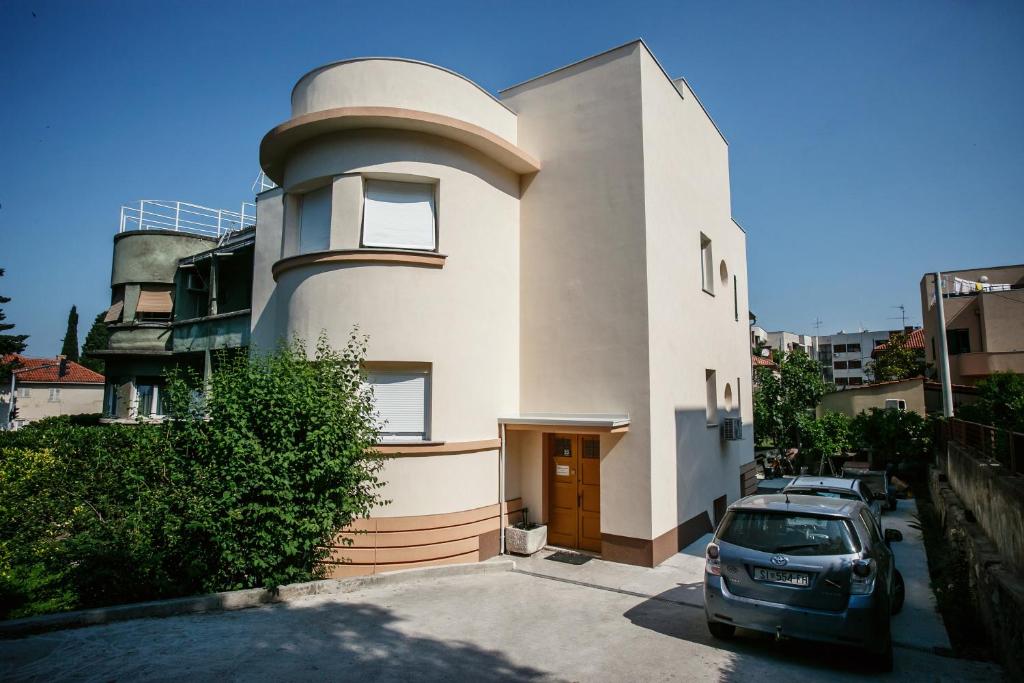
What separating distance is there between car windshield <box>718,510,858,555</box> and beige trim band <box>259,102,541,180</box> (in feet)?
24.5

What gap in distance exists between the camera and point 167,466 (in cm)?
764

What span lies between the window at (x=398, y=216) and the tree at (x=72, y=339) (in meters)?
65.1

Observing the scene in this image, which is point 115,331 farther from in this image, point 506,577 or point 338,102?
point 506,577

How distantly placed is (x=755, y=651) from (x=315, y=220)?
9.27 m

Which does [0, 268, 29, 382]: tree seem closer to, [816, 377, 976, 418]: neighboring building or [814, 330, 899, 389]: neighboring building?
[816, 377, 976, 418]: neighboring building

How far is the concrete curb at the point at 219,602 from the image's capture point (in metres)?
6.09

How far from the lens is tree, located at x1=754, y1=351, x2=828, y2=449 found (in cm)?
2167

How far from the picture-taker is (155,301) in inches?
752

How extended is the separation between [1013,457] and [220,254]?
61.5ft

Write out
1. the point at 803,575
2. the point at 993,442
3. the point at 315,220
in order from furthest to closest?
1. the point at 315,220
2. the point at 993,442
3. the point at 803,575

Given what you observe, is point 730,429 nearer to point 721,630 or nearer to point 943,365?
point 721,630

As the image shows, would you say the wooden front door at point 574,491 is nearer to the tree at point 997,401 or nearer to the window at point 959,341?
the tree at point 997,401

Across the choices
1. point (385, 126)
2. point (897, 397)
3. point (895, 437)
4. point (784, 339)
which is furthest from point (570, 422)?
point (784, 339)

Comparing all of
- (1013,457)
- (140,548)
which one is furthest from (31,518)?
(1013,457)
